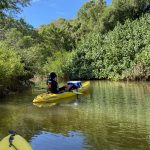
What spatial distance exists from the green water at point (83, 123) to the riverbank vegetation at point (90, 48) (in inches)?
247

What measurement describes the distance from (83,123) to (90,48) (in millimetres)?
34112

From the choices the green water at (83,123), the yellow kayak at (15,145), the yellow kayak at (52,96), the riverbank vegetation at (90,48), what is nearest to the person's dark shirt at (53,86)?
the yellow kayak at (52,96)

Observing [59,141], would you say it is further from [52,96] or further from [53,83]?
[53,83]

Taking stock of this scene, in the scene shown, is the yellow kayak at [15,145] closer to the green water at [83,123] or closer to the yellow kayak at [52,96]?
the green water at [83,123]

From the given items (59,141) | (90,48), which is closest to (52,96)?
(59,141)

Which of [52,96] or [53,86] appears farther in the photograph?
[53,86]

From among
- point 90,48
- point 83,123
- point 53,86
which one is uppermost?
point 90,48

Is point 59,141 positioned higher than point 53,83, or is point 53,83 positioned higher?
point 53,83

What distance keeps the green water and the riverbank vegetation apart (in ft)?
20.6

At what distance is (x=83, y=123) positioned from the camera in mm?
14453

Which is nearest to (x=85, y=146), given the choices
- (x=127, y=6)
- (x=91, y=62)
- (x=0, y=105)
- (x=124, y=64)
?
(x=0, y=105)

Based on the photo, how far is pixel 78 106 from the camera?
1931cm

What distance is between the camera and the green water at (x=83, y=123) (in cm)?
1120

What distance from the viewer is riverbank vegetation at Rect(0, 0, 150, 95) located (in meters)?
30.8
